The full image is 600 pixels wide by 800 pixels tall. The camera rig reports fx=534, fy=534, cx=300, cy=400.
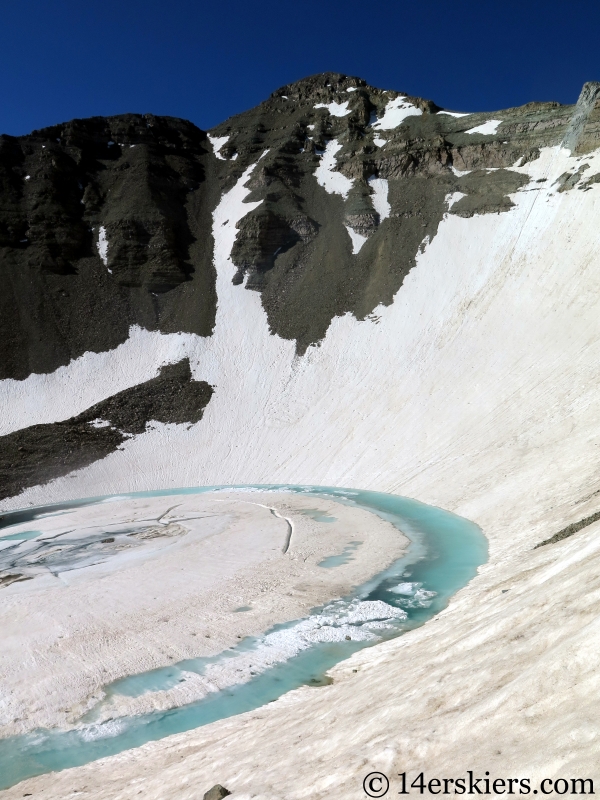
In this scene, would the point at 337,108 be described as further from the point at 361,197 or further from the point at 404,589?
the point at 404,589

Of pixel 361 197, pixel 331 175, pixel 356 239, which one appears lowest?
pixel 356 239

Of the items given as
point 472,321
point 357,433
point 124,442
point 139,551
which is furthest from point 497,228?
point 139,551

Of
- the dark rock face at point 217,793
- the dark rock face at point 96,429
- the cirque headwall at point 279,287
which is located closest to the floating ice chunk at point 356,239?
the cirque headwall at point 279,287

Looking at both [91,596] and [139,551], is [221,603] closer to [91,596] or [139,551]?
[91,596]

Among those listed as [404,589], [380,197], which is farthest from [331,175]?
[404,589]

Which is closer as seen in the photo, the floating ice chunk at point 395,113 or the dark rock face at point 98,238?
the dark rock face at point 98,238

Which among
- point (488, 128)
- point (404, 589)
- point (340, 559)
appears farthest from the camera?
point (488, 128)

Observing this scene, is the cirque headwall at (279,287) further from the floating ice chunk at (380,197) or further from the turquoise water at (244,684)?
the turquoise water at (244,684)

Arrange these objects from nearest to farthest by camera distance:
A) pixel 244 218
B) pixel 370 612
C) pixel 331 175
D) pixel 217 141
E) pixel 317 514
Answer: pixel 370 612 → pixel 317 514 → pixel 244 218 → pixel 331 175 → pixel 217 141
